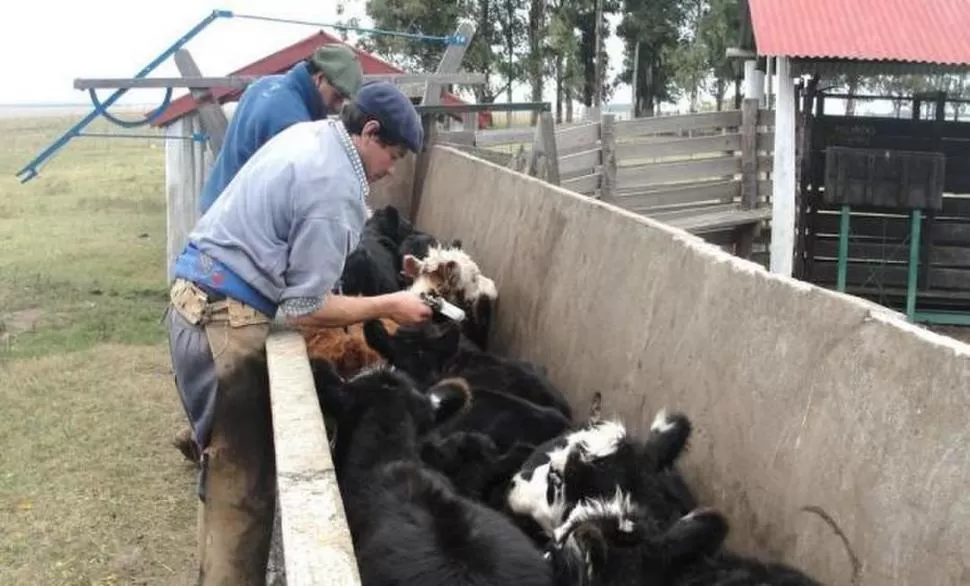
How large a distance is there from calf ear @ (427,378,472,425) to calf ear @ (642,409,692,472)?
2.68ft

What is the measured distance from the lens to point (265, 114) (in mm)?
5539

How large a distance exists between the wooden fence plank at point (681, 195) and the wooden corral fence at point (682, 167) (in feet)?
0.05

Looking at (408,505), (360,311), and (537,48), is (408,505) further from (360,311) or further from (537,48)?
(537,48)

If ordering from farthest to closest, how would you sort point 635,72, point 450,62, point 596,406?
1. point 635,72
2. point 450,62
3. point 596,406

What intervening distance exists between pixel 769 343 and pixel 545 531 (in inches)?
40.4

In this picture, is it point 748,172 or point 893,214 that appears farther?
point 748,172

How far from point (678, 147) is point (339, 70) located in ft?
34.0

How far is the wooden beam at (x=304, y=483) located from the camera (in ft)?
7.86

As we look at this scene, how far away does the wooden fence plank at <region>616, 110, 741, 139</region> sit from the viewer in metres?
Result: 14.8

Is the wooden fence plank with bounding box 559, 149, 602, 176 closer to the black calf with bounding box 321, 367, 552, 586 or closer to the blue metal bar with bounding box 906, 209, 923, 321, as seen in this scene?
the blue metal bar with bounding box 906, 209, 923, 321

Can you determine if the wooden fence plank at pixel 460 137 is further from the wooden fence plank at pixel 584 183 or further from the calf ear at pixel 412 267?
the calf ear at pixel 412 267

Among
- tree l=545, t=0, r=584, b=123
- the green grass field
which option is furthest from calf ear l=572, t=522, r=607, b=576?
tree l=545, t=0, r=584, b=123

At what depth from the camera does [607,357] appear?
5164 millimetres

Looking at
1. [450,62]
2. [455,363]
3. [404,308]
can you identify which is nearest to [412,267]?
[455,363]
